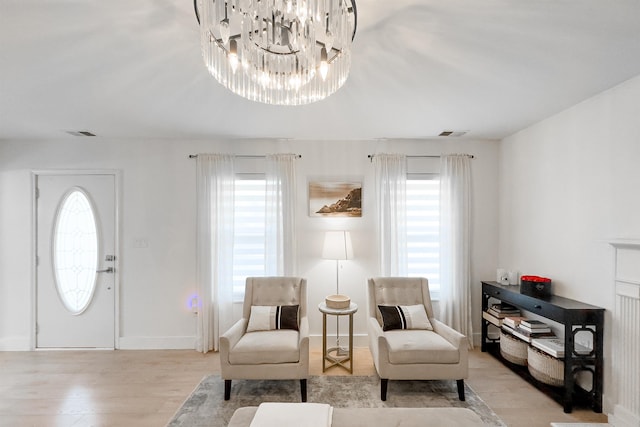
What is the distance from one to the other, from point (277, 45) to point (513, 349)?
3.55 meters

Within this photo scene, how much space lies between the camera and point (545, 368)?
9.12 feet

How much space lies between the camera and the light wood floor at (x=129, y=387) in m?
2.50

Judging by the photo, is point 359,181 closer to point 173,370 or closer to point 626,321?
point 626,321

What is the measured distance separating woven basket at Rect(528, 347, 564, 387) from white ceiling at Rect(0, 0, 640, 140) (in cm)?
222

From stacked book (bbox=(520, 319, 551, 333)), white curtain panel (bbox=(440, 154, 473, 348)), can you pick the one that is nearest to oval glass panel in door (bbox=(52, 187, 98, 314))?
white curtain panel (bbox=(440, 154, 473, 348))

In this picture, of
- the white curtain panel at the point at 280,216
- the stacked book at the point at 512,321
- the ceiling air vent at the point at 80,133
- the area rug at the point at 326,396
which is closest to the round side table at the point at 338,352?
the area rug at the point at 326,396

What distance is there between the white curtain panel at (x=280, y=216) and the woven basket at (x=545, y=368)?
2.54 m

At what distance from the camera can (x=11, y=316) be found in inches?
151

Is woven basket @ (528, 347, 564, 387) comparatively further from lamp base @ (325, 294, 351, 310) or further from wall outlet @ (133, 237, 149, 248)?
wall outlet @ (133, 237, 149, 248)

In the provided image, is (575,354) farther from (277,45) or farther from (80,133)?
(80,133)

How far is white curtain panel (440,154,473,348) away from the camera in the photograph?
386cm

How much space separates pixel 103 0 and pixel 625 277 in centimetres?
361

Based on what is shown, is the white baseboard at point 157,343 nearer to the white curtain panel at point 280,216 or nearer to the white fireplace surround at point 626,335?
the white curtain panel at point 280,216

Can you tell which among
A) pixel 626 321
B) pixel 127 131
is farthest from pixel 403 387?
pixel 127 131
